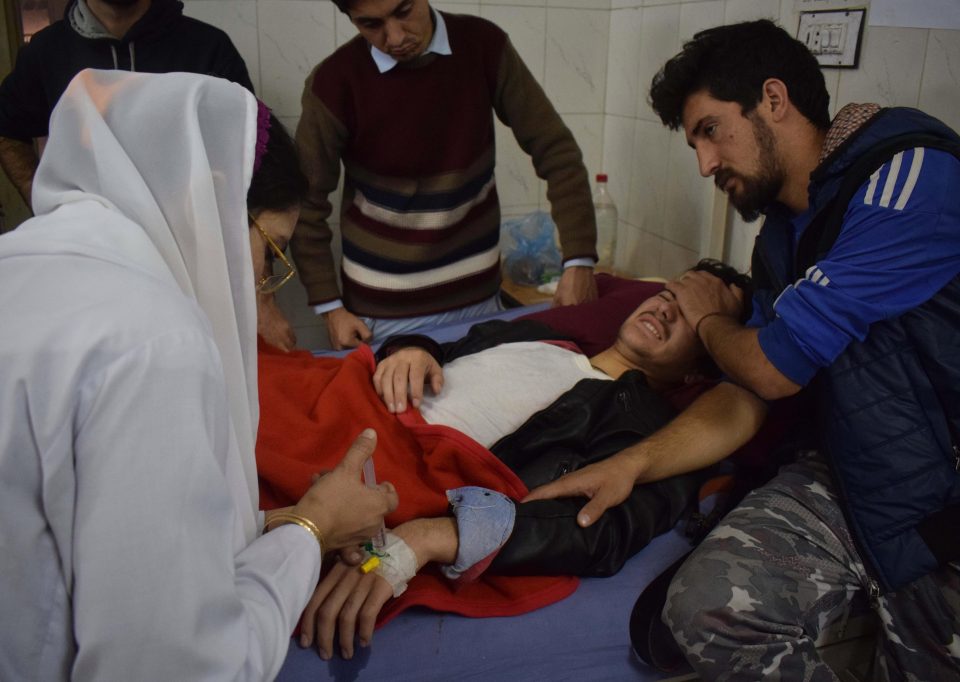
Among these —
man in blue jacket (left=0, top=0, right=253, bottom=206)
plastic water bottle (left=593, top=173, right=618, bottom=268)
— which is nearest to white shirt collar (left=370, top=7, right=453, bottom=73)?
man in blue jacket (left=0, top=0, right=253, bottom=206)

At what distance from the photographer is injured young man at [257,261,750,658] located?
138 centimetres

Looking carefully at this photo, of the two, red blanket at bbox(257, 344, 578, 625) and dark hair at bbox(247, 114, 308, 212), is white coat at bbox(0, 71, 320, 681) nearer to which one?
dark hair at bbox(247, 114, 308, 212)

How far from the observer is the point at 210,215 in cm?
90

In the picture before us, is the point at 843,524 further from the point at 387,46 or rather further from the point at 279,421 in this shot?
the point at 387,46

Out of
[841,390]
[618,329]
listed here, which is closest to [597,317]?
[618,329]

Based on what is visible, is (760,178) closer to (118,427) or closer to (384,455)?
(384,455)

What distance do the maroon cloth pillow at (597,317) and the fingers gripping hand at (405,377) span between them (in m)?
0.49

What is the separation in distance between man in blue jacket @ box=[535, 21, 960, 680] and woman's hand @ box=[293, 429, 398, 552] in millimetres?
522

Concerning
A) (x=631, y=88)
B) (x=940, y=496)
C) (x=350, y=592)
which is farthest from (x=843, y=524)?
(x=631, y=88)

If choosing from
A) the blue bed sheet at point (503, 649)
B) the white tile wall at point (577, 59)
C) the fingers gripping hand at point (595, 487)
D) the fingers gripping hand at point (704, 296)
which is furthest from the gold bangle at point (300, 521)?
the white tile wall at point (577, 59)

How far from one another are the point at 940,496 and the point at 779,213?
0.66 m

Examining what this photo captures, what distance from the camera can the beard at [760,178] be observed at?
5.27 ft

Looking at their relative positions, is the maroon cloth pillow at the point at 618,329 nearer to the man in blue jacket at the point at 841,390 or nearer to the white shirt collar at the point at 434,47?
the man in blue jacket at the point at 841,390

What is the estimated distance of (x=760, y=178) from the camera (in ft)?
5.32
